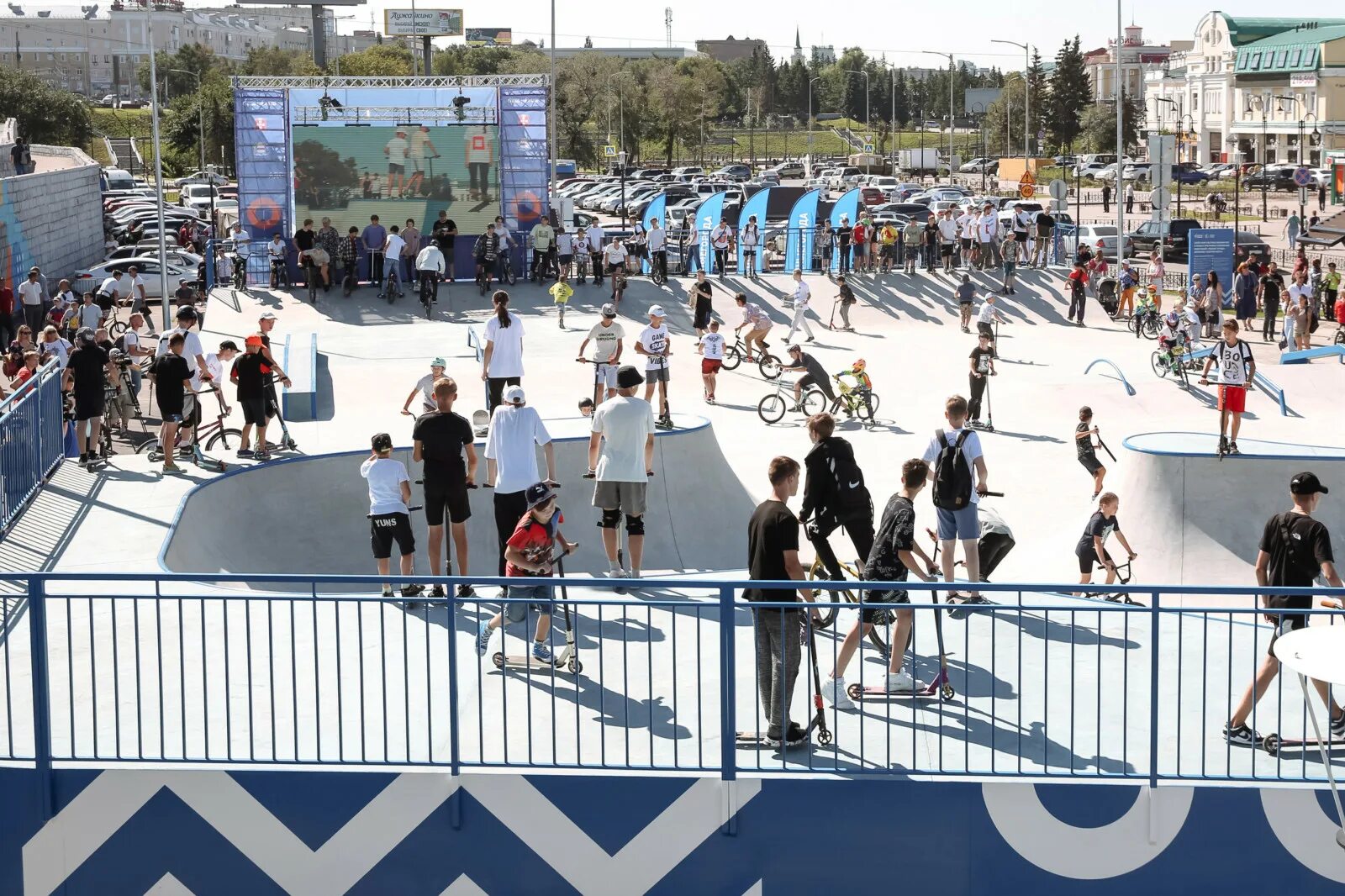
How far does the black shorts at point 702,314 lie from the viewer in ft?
87.4

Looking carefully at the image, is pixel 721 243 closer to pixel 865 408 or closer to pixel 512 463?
pixel 865 408

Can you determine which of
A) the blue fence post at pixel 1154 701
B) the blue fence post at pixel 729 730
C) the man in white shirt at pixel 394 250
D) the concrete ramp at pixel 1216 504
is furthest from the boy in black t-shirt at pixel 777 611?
the man in white shirt at pixel 394 250

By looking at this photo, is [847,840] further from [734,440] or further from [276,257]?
[276,257]

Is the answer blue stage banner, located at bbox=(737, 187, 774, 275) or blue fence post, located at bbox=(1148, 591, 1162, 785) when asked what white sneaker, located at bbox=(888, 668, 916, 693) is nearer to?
blue fence post, located at bbox=(1148, 591, 1162, 785)

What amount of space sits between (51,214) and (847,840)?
4084 cm

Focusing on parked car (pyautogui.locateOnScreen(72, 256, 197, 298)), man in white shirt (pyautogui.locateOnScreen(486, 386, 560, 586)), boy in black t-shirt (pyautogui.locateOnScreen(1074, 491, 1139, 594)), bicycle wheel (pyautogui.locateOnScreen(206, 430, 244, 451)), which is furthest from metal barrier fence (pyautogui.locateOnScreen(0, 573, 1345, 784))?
parked car (pyautogui.locateOnScreen(72, 256, 197, 298))

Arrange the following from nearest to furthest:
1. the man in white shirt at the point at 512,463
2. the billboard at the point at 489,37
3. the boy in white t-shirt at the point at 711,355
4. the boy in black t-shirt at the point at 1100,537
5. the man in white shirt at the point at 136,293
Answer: the man in white shirt at the point at 512,463 → the boy in black t-shirt at the point at 1100,537 → the boy in white t-shirt at the point at 711,355 → the man in white shirt at the point at 136,293 → the billboard at the point at 489,37

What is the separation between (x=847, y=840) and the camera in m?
6.83

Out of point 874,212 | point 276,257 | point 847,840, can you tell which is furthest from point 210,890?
point 874,212

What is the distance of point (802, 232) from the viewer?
109 ft

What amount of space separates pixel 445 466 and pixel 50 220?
35.9 metres

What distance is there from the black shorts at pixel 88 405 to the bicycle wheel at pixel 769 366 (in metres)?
11.3

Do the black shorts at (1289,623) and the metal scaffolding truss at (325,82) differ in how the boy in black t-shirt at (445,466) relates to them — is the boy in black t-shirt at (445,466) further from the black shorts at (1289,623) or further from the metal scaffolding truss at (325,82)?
the metal scaffolding truss at (325,82)

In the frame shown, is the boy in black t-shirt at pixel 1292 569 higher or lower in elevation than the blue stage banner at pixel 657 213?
lower
